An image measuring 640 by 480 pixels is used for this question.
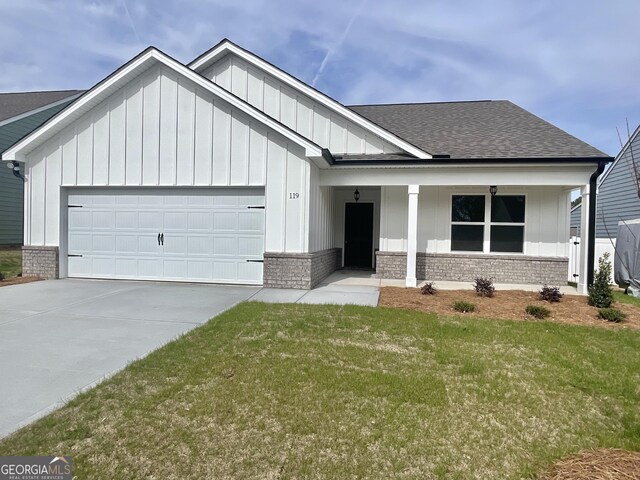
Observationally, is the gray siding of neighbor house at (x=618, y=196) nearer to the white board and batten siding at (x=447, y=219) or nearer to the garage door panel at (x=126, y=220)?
the white board and batten siding at (x=447, y=219)

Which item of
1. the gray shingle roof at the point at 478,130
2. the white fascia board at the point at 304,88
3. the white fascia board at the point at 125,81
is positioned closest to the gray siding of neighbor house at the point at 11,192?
the white fascia board at the point at 125,81

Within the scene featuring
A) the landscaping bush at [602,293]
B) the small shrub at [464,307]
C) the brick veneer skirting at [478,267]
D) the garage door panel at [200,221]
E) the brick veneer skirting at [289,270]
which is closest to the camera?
the small shrub at [464,307]

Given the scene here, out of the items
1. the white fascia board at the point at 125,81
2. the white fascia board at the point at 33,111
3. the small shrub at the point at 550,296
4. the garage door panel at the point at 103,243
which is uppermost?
the white fascia board at the point at 33,111

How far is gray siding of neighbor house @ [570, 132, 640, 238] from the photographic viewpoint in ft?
57.0

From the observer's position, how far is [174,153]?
31.0 feet

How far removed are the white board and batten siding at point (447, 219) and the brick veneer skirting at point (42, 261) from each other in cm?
910

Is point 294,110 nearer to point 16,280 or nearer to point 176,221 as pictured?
point 176,221

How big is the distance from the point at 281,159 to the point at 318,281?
3348 mm

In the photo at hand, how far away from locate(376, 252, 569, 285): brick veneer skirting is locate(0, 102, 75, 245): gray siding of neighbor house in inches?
706

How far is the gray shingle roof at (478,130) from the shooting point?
10.0m

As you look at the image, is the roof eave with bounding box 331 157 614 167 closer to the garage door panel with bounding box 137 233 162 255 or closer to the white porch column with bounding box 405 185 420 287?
the white porch column with bounding box 405 185 420 287

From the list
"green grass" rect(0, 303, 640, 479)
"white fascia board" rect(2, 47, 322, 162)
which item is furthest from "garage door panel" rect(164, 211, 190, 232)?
"green grass" rect(0, 303, 640, 479)

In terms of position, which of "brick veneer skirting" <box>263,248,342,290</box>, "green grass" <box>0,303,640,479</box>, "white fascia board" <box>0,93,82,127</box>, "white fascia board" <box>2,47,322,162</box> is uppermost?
"white fascia board" <box>0,93,82,127</box>

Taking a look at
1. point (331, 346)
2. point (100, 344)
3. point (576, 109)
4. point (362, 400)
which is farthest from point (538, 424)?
point (576, 109)
